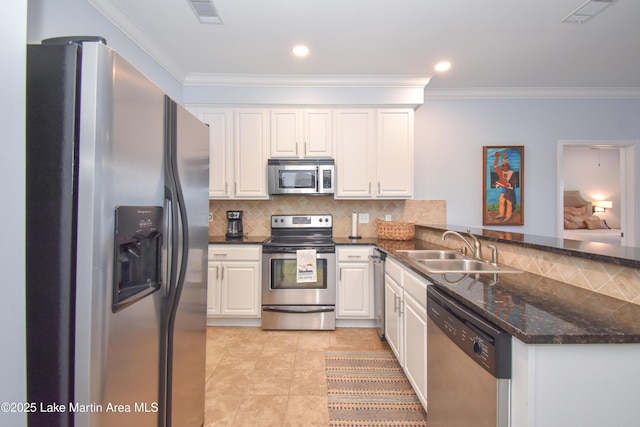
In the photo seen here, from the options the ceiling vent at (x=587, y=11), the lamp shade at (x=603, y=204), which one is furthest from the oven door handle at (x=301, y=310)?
the lamp shade at (x=603, y=204)

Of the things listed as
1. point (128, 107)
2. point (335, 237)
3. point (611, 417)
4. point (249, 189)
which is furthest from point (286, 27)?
point (611, 417)

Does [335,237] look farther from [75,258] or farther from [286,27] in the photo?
[75,258]

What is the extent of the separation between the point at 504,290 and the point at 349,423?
116 cm

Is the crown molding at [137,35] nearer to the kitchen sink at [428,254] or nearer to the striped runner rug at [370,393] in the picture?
the kitchen sink at [428,254]

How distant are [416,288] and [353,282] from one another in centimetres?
128

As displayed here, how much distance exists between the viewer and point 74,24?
6.02 ft

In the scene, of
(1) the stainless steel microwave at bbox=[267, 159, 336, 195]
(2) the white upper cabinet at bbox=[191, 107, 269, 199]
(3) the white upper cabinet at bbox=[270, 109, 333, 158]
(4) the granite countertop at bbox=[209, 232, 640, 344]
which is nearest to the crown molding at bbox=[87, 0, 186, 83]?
(2) the white upper cabinet at bbox=[191, 107, 269, 199]

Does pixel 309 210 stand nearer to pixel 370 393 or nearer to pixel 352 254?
pixel 352 254

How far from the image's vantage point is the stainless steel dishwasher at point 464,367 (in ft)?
3.13

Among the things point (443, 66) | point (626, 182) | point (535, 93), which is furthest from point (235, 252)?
point (626, 182)

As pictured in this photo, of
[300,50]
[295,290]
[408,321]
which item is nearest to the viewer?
[408,321]

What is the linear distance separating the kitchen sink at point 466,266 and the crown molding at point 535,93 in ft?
7.66

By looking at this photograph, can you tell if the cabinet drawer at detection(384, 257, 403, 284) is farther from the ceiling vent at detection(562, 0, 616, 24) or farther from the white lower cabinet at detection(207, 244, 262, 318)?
the ceiling vent at detection(562, 0, 616, 24)

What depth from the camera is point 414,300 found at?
185cm
